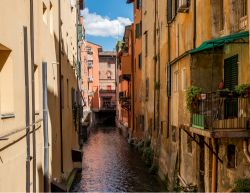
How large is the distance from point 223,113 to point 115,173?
1358 centimetres

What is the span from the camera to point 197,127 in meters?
11.4

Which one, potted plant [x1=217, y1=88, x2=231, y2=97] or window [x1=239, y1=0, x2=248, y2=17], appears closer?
potted plant [x1=217, y1=88, x2=231, y2=97]

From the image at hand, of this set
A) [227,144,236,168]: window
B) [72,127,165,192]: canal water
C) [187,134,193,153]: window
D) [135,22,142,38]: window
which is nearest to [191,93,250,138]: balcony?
[227,144,236,168]: window

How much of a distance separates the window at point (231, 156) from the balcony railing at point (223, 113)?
910mm

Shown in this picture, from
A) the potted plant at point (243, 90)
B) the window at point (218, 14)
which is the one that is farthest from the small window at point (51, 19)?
the potted plant at point (243, 90)

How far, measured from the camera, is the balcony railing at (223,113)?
9938mm

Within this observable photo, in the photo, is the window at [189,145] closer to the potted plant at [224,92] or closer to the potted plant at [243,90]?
the potted plant at [224,92]

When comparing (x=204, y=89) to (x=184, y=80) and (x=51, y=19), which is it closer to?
(x=184, y=80)

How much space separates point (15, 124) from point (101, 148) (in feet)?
90.4

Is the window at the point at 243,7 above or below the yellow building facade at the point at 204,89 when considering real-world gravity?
above

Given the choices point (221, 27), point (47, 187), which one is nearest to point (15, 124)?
point (47, 187)

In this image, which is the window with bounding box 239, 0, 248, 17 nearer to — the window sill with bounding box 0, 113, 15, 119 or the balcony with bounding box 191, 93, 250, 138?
the balcony with bounding box 191, 93, 250, 138

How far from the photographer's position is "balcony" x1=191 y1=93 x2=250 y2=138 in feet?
31.9

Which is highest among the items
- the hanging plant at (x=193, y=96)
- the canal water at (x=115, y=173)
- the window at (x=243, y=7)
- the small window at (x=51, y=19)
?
the small window at (x=51, y=19)
